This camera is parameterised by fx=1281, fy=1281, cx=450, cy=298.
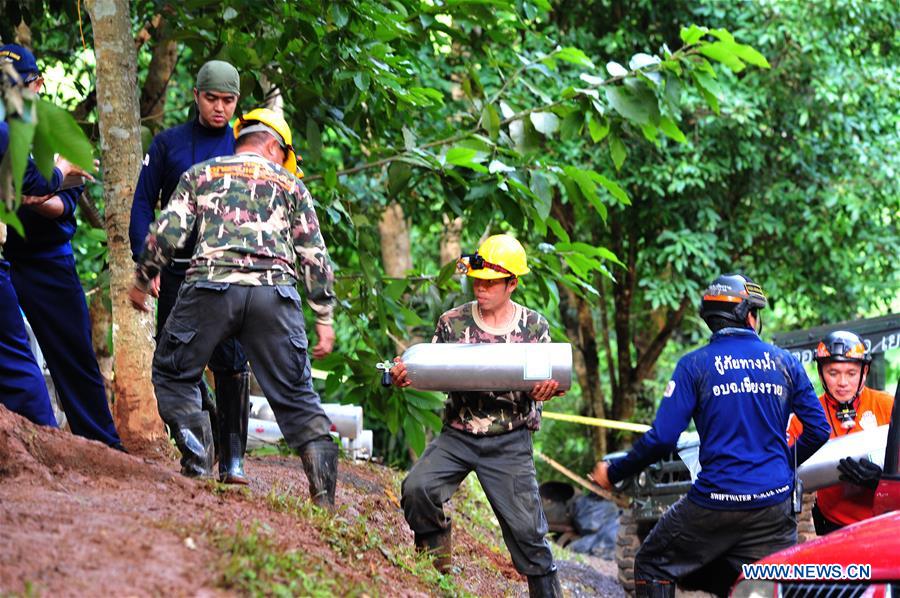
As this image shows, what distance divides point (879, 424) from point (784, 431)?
1.81 metres

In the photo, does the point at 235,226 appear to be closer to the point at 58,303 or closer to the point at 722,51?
the point at 58,303

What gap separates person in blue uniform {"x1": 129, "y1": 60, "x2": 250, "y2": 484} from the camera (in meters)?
6.64

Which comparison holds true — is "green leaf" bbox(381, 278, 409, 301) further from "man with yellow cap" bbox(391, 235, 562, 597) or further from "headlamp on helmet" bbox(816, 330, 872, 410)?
"headlamp on helmet" bbox(816, 330, 872, 410)

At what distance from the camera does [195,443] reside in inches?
248

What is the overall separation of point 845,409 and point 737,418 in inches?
80.1

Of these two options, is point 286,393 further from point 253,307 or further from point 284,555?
point 284,555

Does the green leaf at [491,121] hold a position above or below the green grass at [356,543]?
above

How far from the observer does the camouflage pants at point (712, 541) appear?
6285mm

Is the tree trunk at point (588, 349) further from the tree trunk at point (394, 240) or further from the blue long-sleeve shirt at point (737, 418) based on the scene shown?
the blue long-sleeve shirt at point (737, 418)

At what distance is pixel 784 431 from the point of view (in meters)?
6.40

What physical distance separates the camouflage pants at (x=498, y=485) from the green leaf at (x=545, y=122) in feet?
9.06

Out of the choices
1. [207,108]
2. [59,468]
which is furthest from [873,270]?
[59,468]

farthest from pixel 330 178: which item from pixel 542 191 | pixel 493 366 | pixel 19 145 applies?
pixel 19 145

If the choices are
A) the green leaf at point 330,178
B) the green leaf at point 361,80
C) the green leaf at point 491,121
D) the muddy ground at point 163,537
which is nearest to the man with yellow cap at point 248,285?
the muddy ground at point 163,537
